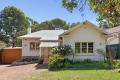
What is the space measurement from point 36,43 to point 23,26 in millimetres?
36421

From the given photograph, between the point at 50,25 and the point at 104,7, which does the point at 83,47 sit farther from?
the point at 50,25

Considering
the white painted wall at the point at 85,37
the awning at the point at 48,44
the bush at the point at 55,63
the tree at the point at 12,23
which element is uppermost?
the tree at the point at 12,23

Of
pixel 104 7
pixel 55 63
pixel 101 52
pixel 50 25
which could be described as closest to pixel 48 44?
pixel 101 52

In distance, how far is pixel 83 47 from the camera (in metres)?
34.4

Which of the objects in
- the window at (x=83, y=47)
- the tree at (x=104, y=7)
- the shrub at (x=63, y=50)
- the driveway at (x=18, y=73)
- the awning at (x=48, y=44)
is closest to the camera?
A: the tree at (x=104, y=7)

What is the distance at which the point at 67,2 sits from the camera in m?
13.1

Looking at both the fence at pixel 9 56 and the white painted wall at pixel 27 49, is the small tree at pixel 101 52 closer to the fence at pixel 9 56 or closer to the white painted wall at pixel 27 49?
the white painted wall at pixel 27 49

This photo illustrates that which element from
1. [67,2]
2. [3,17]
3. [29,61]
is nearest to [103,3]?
[67,2]

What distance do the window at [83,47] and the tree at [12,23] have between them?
42322 mm

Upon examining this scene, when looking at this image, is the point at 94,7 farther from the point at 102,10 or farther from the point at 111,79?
the point at 111,79

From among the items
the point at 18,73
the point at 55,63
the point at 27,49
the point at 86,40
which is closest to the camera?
the point at 18,73

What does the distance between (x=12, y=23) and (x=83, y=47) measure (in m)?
43.9

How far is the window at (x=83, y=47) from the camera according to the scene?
3428cm

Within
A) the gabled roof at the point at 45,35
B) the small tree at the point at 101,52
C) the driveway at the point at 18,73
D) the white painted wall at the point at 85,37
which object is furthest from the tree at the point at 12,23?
the driveway at the point at 18,73
